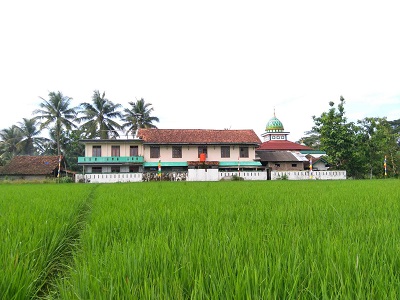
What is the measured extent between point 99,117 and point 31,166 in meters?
7.71

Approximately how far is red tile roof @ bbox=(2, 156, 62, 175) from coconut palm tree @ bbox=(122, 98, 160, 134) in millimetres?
8194

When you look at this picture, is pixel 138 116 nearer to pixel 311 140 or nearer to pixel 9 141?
pixel 9 141

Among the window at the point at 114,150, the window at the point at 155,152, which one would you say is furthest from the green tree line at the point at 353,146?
the window at the point at 114,150

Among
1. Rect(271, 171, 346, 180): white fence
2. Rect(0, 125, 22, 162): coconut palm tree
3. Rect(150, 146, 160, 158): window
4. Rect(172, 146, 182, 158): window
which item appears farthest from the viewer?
Rect(0, 125, 22, 162): coconut palm tree

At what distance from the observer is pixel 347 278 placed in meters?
1.00

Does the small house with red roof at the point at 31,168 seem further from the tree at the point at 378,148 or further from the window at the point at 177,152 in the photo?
the tree at the point at 378,148

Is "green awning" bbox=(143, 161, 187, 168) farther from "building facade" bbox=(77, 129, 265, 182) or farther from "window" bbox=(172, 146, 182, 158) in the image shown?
"window" bbox=(172, 146, 182, 158)

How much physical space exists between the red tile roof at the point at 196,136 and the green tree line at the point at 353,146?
602 centimetres

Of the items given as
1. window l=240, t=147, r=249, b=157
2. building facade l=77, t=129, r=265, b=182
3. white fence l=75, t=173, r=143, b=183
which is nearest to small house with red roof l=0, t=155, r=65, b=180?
building facade l=77, t=129, r=265, b=182

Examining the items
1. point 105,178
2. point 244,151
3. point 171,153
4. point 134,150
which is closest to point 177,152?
point 171,153

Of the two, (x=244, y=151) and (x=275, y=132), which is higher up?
(x=275, y=132)

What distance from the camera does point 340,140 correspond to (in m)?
23.9

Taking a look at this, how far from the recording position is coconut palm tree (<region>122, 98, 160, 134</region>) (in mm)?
31984

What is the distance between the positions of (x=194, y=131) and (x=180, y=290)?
27.8m
